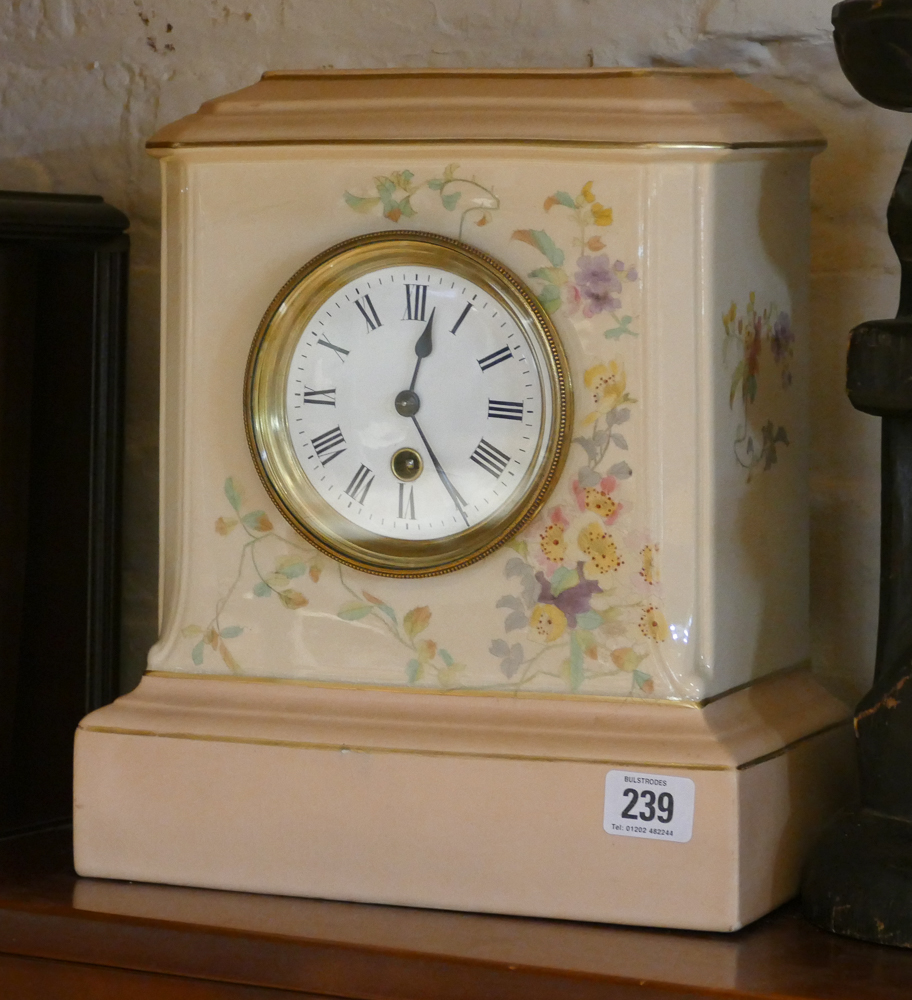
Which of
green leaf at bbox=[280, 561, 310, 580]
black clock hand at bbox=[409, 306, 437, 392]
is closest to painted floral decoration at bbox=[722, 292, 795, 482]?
black clock hand at bbox=[409, 306, 437, 392]

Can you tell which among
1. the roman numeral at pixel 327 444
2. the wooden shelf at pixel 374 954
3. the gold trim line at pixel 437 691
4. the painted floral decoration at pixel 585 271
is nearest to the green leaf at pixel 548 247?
the painted floral decoration at pixel 585 271

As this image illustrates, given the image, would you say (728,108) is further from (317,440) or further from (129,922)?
(129,922)

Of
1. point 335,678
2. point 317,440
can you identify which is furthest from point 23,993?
point 317,440

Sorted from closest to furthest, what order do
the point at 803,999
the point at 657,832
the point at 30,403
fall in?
1. the point at 803,999
2. the point at 657,832
3. the point at 30,403

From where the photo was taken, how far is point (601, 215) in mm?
1042

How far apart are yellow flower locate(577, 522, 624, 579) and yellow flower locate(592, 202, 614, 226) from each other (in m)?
0.22

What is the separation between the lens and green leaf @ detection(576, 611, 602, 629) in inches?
41.4

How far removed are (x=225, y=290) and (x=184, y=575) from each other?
0.75ft

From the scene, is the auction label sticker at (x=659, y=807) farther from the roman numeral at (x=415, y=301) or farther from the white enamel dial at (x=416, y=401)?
the roman numeral at (x=415, y=301)

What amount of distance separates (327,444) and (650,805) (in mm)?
360

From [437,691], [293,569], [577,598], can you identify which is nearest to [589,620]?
[577,598]

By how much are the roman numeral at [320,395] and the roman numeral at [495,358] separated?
0.39 feet

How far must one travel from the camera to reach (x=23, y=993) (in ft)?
3.46

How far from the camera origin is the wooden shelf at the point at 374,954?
93cm
